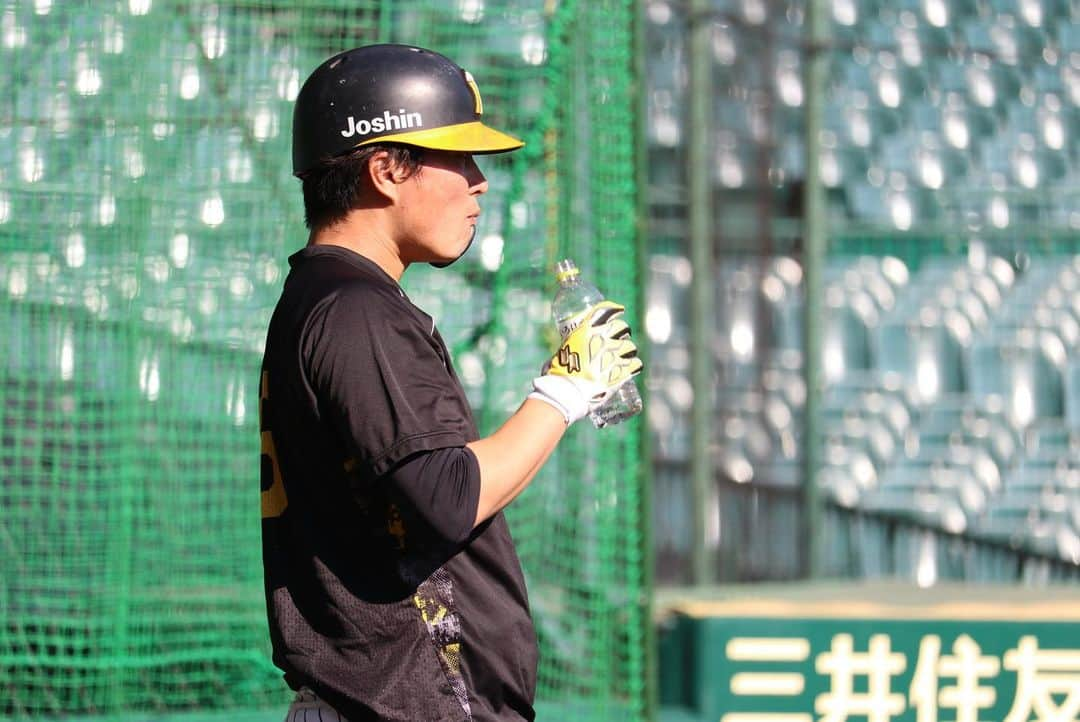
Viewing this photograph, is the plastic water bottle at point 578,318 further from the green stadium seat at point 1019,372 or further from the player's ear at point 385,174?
the green stadium seat at point 1019,372

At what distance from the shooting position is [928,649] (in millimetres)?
5777

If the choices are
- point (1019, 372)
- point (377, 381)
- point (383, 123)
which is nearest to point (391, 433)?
point (377, 381)

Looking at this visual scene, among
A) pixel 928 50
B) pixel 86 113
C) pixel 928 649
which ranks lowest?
pixel 928 649

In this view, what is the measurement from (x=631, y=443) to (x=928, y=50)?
2.68 m

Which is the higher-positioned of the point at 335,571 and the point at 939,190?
the point at 939,190

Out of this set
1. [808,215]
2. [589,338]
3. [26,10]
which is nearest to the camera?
[589,338]

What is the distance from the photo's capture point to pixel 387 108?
8.22ft

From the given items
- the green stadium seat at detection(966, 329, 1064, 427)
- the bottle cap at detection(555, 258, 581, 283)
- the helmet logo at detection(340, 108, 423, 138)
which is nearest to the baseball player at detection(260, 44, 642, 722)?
the helmet logo at detection(340, 108, 423, 138)

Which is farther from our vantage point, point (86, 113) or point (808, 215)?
point (808, 215)

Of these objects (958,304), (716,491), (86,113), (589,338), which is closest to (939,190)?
(958,304)

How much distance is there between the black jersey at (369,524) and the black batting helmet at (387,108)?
18 cm

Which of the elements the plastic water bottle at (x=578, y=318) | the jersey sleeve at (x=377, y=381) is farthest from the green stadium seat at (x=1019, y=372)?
the jersey sleeve at (x=377, y=381)

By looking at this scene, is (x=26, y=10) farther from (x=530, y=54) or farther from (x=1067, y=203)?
(x=1067, y=203)

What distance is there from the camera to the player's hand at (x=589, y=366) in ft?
8.21
